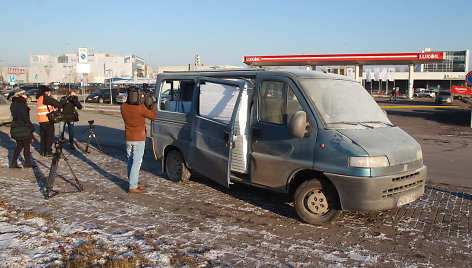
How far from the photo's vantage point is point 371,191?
5094 millimetres

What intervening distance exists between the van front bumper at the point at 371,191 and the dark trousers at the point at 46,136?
7.85m

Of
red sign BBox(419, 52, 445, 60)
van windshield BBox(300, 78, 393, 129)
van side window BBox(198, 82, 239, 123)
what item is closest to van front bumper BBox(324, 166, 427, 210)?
van windshield BBox(300, 78, 393, 129)

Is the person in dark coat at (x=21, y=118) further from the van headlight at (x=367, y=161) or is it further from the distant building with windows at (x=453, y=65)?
the distant building with windows at (x=453, y=65)

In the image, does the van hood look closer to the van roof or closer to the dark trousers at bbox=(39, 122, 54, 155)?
the van roof

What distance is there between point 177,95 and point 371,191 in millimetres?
4231

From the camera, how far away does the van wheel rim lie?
217 inches

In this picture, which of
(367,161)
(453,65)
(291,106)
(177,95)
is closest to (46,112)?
(177,95)

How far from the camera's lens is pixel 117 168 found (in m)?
9.30

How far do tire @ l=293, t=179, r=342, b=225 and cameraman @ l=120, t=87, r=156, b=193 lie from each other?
2.89 m

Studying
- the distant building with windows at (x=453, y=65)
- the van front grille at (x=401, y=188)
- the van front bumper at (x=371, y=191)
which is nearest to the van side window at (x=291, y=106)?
the van front bumper at (x=371, y=191)

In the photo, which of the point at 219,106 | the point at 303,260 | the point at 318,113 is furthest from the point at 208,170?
the point at 303,260

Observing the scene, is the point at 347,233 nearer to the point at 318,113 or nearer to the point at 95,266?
the point at 318,113

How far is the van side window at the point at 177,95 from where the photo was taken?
762 cm

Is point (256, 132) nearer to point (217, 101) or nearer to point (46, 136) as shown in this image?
point (217, 101)
